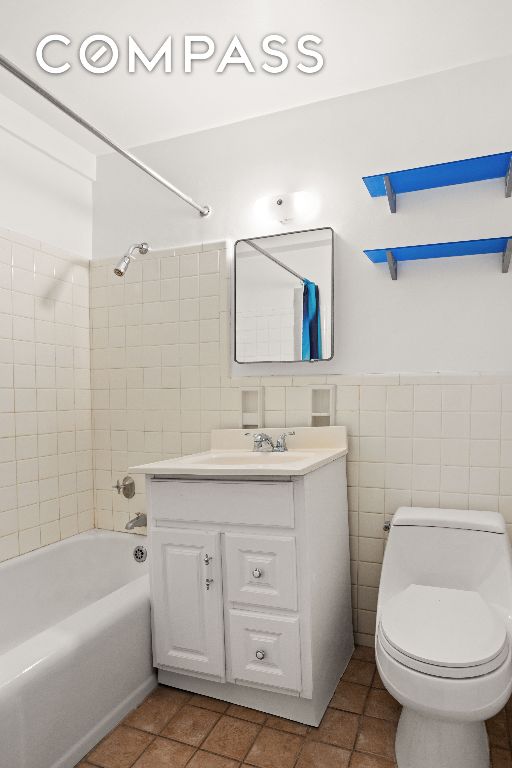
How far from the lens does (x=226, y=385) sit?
2348 millimetres

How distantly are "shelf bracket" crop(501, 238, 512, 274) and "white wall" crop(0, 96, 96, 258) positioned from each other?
195cm

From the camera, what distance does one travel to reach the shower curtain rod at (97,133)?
1.43 meters

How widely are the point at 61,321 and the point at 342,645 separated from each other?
6.15 feet

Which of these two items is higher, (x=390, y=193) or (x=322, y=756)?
(x=390, y=193)

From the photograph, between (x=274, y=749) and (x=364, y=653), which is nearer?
(x=274, y=749)

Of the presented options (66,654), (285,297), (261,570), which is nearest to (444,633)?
(261,570)

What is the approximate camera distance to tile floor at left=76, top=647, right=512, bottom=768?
1.49 m

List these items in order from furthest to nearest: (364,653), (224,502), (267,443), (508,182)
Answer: (267,443) < (364,653) < (508,182) < (224,502)

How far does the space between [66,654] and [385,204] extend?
6.35 feet

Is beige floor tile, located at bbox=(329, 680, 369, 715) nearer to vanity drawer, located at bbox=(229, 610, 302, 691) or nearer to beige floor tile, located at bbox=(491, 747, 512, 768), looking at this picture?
vanity drawer, located at bbox=(229, 610, 302, 691)

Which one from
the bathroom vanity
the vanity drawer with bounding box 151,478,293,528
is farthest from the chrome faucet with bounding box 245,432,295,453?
the vanity drawer with bounding box 151,478,293,528

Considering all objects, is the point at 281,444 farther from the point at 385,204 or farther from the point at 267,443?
the point at 385,204

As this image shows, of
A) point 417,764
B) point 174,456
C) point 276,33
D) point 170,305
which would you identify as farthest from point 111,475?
point 276,33

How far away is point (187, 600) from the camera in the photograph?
5.83 ft
